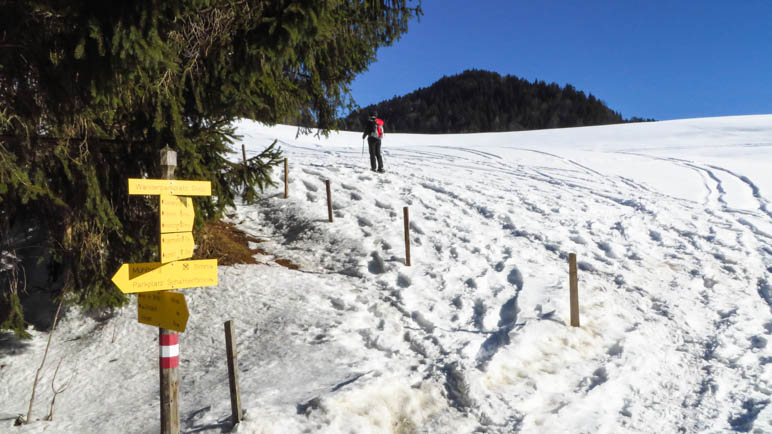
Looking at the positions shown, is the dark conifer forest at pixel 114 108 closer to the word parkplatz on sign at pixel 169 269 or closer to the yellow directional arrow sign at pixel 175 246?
the word parkplatz on sign at pixel 169 269

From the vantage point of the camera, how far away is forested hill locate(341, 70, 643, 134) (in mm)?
94375

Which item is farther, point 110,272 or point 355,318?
point 355,318

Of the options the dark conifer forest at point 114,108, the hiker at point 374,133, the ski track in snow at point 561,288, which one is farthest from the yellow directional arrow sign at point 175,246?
the hiker at point 374,133

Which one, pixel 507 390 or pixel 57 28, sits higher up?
pixel 57 28

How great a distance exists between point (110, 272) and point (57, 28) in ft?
9.55

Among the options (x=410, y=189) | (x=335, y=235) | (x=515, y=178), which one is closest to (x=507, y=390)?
(x=335, y=235)

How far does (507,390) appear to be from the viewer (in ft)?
17.5

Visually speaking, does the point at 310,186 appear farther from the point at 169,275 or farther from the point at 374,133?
the point at 169,275

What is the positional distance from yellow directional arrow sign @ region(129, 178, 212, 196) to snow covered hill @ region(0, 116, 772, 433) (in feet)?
6.94

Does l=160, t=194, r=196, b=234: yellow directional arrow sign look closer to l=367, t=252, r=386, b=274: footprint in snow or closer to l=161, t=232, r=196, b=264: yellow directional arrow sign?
l=161, t=232, r=196, b=264: yellow directional arrow sign

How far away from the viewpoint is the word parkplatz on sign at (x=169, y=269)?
3.55 meters

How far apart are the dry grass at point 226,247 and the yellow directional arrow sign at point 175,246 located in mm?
4215

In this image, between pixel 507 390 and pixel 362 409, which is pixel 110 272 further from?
pixel 507 390

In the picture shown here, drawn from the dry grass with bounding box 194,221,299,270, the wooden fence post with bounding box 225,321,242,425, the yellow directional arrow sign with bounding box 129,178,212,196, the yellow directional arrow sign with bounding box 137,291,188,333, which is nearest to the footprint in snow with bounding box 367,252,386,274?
the dry grass with bounding box 194,221,299,270
